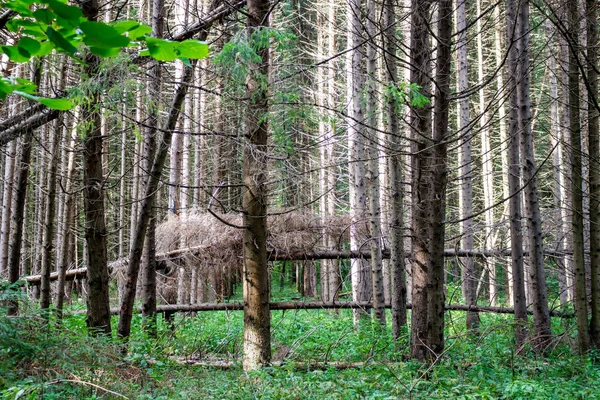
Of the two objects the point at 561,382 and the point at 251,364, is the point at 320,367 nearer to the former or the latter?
the point at 251,364

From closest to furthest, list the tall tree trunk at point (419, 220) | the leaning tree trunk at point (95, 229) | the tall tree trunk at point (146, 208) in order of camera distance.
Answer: the tall tree trunk at point (419, 220) < the leaning tree trunk at point (95, 229) < the tall tree trunk at point (146, 208)

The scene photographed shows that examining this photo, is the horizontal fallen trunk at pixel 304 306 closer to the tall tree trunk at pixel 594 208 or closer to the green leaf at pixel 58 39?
the tall tree trunk at pixel 594 208

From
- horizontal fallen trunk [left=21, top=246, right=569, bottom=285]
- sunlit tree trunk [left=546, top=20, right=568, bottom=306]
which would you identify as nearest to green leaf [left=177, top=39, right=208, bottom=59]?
sunlit tree trunk [left=546, top=20, right=568, bottom=306]

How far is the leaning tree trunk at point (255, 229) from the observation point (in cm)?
612

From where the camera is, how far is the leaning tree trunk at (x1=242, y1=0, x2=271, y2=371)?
612cm

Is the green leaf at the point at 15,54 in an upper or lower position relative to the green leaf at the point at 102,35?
upper

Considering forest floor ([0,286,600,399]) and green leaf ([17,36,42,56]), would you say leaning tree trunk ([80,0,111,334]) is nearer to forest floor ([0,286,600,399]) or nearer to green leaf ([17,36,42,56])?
forest floor ([0,286,600,399])

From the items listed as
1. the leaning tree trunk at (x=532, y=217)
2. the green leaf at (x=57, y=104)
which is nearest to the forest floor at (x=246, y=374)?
the leaning tree trunk at (x=532, y=217)

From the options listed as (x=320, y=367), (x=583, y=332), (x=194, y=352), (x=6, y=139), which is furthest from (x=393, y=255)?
(x=6, y=139)

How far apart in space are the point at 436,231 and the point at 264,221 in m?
2.14

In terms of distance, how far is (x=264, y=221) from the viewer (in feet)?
20.5

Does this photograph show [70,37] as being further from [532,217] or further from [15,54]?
[532,217]

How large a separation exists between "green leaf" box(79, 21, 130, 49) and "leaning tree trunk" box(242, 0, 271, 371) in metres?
4.93

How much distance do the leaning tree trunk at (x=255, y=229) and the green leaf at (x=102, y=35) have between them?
493cm
